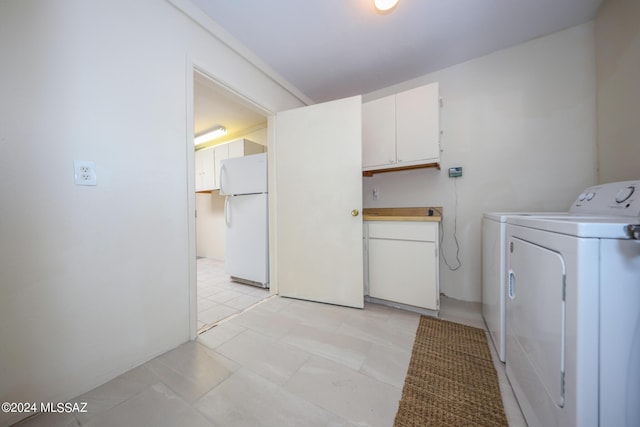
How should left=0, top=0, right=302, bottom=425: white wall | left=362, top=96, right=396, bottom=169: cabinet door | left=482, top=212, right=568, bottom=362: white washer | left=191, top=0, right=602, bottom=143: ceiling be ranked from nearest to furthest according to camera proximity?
left=0, top=0, right=302, bottom=425: white wall < left=482, top=212, right=568, bottom=362: white washer < left=191, top=0, right=602, bottom=143: ceiling < left=362, top=96, right=396, bottom=169: cabinet door

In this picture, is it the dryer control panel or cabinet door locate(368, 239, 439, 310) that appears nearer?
the dryer control panel

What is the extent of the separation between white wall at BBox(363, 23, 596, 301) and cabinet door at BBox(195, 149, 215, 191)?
3051 mm

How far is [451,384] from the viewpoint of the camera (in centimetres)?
110

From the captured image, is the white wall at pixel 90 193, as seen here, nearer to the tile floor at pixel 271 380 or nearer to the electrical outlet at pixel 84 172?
the electrical outlet at pixel 84 172

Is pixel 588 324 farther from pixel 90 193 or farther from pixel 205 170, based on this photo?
pixel 205 170

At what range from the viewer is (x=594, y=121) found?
1.64 meters

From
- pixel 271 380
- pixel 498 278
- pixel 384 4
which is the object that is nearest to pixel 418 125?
pixel 384 4

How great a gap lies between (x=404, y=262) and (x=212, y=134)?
143 inches

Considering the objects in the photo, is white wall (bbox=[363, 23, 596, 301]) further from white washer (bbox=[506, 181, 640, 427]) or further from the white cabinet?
white washer (bbox=[506, 181, 640, 427])

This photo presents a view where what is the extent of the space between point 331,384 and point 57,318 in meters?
1.38

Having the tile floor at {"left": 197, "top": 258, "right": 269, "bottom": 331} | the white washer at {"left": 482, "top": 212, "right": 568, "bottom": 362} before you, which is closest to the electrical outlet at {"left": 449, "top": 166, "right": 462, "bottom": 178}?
the white washer at {"left": 482, "top": 212, "right": 568, "bottom": 362}

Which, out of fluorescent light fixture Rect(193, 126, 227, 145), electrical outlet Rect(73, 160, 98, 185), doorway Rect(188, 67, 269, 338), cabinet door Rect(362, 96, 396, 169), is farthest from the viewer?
fluorescent light fixture Rect(193, 126, 227, 145)

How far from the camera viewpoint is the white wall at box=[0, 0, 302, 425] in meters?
0.92

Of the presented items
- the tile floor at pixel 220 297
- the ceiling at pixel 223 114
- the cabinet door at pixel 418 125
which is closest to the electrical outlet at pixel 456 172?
the cabinet door at pixel 418 125
